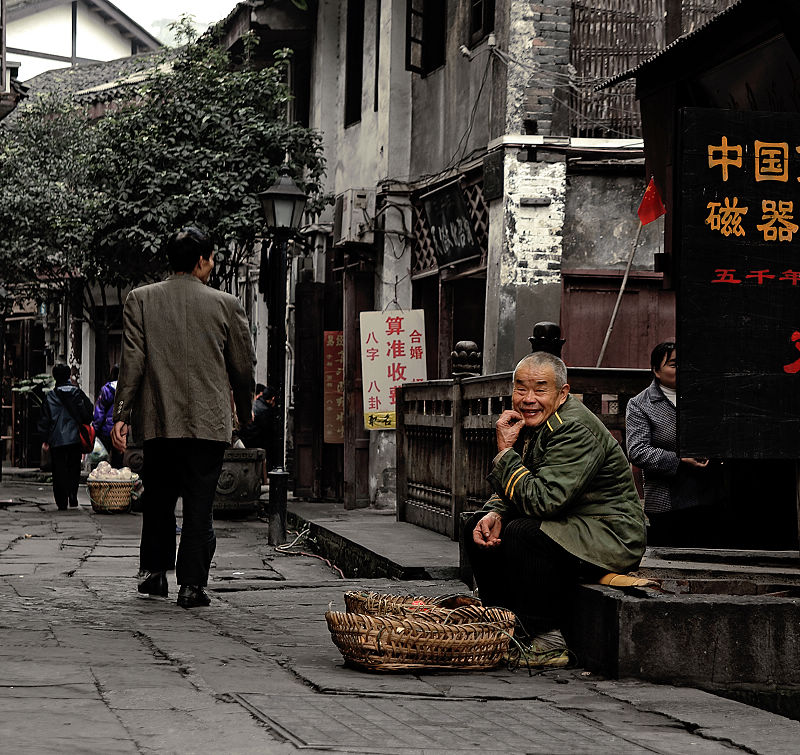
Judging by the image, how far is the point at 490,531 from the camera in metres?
5.95

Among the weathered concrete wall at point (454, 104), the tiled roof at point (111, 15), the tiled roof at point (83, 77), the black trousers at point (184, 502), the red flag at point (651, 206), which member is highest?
the tiled roof at point (111, 15)

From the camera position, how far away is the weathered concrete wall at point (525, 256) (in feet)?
44.9

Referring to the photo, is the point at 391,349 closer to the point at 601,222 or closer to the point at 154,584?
the point at 601,222

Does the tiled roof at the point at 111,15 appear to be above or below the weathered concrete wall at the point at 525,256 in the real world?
above

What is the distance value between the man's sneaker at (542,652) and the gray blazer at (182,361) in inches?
92.0

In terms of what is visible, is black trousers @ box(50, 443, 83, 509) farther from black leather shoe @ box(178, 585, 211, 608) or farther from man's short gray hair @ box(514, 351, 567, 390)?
man's short gray hair @ box(514, 351, 567, 390)

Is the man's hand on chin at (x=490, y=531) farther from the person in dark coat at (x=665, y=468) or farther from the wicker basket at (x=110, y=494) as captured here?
the wicker basket at (x=110, y=494)

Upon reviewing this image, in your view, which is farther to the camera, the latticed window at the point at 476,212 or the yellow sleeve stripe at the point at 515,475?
the latticed window at the point at 476,212

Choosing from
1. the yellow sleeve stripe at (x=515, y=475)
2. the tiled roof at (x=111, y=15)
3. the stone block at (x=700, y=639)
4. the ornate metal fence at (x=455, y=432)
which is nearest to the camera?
the stone block at (x=700, y=639)

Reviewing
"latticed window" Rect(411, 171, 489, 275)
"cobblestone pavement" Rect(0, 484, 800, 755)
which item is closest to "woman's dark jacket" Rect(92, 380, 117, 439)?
"latticed window" Rect(411, 171, 489, 275)

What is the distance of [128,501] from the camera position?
16.6 meters

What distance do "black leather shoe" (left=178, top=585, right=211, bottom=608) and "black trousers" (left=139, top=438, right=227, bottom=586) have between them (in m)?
0.03

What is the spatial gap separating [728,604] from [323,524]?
6989 millimetres

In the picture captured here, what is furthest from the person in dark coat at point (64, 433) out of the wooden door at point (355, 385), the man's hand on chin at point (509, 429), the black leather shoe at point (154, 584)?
the man's hand on chin at point (509, 429)
